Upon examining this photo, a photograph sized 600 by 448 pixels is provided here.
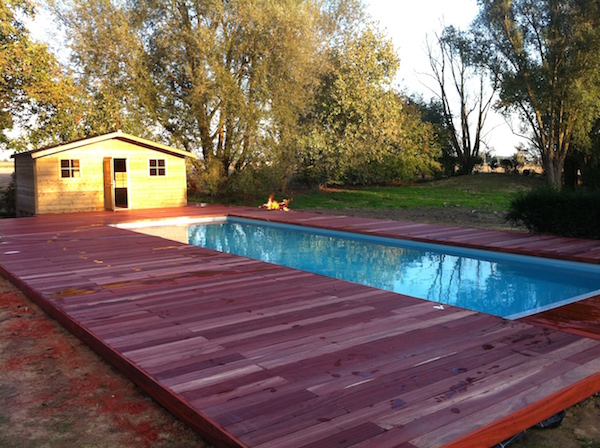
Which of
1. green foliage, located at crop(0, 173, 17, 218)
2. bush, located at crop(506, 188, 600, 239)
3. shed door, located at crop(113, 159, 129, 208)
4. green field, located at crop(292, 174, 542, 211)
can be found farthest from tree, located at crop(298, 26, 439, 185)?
bush, located at crop(506, 188, 600, 239)

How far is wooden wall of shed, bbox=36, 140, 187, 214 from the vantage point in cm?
1309

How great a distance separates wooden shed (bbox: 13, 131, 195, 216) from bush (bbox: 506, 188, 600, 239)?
9.31 meters

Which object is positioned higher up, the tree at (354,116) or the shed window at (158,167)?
the tree at (354,116)

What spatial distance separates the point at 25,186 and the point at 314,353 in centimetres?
1277

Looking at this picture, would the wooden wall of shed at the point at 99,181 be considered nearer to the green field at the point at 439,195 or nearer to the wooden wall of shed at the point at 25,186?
the wooden wall of shed at the point at 25,186

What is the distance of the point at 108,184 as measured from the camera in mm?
14039

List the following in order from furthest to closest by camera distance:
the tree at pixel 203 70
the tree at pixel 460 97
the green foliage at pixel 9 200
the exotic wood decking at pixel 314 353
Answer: the tree at pixel 460 97 → the tree at pixel 203 70 → the green foliage at pixel 9 200 → the exotic wood decking at pixel 314 353

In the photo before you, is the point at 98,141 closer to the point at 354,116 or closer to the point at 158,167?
the point at 158,167

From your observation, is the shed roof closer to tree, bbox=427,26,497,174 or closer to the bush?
the bush

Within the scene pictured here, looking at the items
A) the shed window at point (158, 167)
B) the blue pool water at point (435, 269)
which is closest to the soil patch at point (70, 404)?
the blue pool water at point (435, 269)

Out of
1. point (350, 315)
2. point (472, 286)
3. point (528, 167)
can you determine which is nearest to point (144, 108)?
point (472, 286)

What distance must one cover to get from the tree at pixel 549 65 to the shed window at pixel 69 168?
15241 millimetres

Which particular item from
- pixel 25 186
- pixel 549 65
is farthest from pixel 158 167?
pixel 549 65

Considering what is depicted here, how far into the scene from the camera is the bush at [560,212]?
28.6 ft
